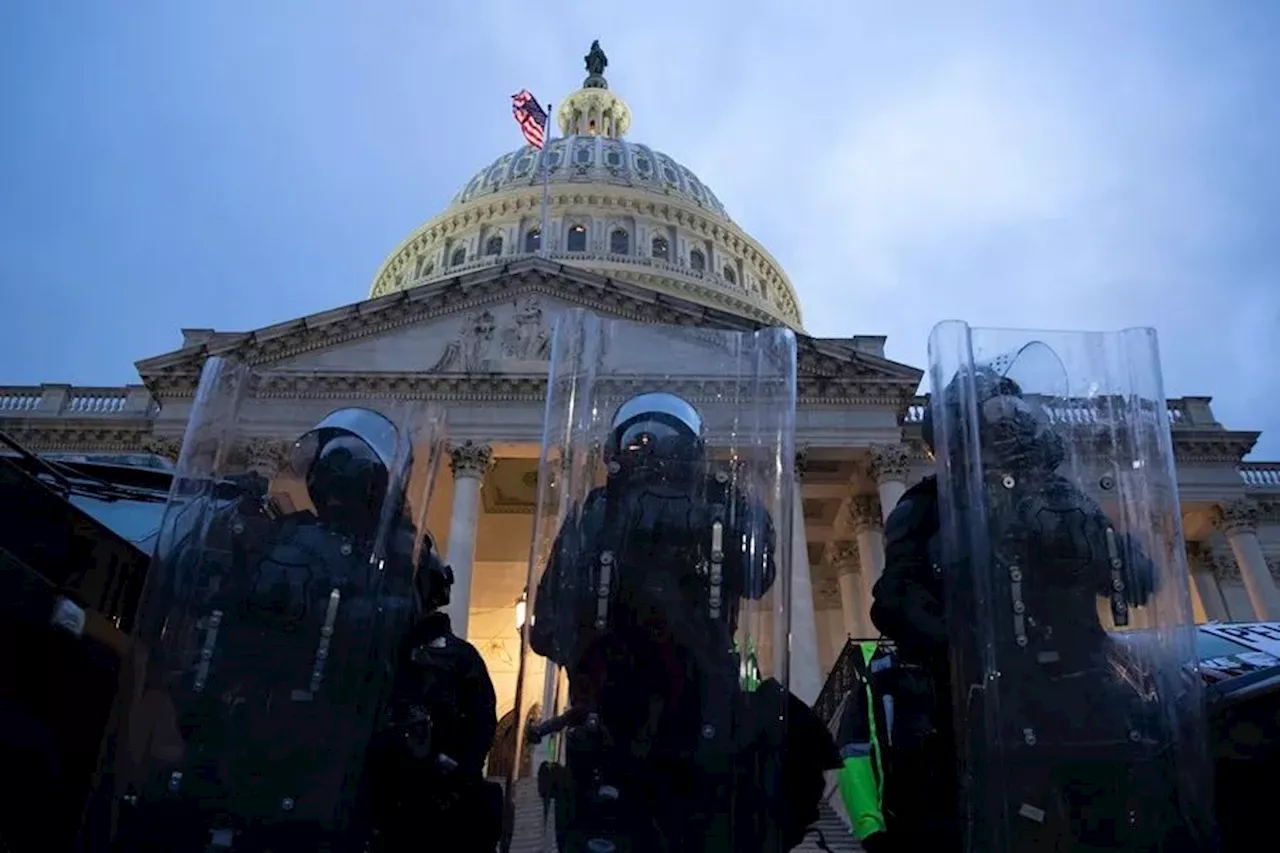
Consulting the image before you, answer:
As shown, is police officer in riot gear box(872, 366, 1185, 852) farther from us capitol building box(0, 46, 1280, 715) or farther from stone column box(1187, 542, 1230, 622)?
stone column box(1187, 542, 1230, 622)

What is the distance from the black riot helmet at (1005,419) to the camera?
4.79m

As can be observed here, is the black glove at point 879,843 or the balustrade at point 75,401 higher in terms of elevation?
the balustrade at point 75,401

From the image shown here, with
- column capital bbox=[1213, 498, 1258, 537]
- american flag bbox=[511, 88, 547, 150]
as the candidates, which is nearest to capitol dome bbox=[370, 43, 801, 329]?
american flag bbox=[511, 88, 547, 150]

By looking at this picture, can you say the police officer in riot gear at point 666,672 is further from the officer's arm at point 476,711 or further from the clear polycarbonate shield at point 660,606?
the officer's arm at point 476,711

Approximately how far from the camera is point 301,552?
476 centimetres

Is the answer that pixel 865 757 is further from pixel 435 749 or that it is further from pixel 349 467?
pixel 349 467

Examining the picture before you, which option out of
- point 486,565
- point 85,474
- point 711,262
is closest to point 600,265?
point 711,262

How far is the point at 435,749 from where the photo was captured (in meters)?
5.08

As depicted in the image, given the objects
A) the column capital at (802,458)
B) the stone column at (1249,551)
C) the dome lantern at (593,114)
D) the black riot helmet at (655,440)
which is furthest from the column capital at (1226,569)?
the dome lantern at (593,114)

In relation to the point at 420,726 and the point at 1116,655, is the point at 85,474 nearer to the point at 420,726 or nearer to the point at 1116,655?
the point at 420,726

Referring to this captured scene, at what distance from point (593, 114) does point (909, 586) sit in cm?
8292

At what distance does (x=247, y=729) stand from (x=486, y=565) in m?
26.9

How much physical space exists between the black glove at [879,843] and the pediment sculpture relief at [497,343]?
24.5 meters

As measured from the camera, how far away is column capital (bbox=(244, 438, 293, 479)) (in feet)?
17.5
